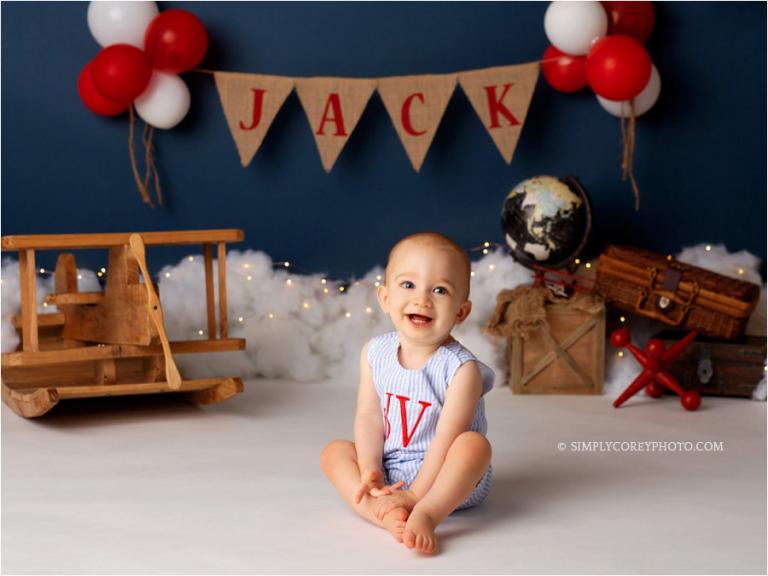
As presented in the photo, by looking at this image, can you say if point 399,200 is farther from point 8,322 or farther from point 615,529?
point 615,529

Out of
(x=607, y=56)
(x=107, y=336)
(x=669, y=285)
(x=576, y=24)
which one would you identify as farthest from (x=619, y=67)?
(x=107, y=336)

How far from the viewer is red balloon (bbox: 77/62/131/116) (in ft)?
11.7

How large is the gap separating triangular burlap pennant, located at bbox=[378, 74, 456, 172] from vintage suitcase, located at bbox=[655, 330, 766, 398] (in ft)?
3.76

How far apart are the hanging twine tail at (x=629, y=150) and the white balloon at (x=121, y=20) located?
5.69 ft

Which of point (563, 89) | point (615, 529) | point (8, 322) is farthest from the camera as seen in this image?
point (563, 89)

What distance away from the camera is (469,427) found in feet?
6.36

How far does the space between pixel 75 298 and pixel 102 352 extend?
233 millimetres

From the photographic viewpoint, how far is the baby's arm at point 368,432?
190 cm

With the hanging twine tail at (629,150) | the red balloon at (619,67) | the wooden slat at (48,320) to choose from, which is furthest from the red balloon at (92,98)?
the hanging twine tail at (629,150)

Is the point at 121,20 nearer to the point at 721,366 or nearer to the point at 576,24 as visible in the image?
the point at 576,24

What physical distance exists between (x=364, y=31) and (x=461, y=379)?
2.17 m

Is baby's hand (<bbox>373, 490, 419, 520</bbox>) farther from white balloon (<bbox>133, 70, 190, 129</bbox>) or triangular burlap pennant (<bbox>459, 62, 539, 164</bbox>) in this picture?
white balloon (<bbox>133, 70, 190, 129</bbox>)

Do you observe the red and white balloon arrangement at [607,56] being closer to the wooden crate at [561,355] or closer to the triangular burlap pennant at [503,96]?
the triangular burlap pennant at [503,96]

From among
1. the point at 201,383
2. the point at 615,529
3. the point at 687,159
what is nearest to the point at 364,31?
the point at 687,159
